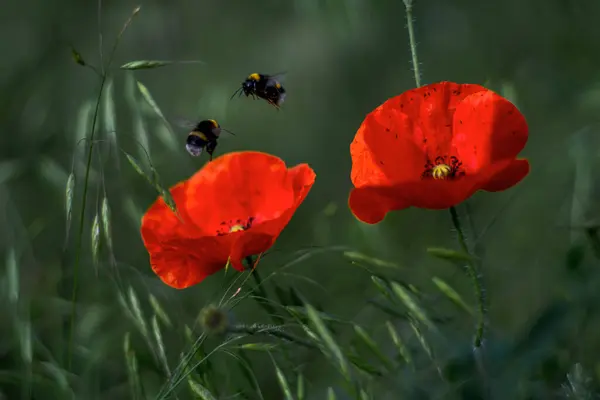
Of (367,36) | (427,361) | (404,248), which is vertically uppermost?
(367,36)

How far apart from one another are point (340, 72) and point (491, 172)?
143 centimetres

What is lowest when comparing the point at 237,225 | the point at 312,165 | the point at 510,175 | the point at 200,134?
the point at 312,165

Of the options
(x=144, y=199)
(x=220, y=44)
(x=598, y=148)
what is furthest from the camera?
(x=220, y=44)

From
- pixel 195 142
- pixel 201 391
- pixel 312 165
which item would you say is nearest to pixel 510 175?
pixel 201 391

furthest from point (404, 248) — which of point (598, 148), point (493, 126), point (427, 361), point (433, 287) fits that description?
point (493, 126)

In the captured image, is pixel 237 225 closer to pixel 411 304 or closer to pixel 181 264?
pixel 181 264

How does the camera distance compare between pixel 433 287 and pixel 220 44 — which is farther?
pixel 220 44

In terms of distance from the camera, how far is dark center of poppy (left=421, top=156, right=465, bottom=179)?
113cm

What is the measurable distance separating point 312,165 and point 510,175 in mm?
1190

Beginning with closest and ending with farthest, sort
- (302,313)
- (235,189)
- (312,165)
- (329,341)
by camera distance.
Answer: (329,341) < (302,313) < (235,189) < (312,165)

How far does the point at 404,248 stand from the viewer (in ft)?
5.75

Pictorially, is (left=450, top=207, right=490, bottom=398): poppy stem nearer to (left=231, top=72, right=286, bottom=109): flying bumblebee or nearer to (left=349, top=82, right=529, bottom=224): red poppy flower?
(left=349, top=82, right=529, bottom=224): red poppy flower

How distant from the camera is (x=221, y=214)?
135cm

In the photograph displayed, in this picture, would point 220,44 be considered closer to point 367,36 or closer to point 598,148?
point 367,36
